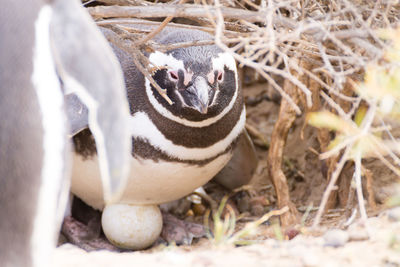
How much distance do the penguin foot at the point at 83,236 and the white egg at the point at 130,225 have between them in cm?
11

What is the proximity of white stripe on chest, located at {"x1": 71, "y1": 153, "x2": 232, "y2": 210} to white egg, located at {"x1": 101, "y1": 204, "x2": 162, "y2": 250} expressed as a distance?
1.4 inches

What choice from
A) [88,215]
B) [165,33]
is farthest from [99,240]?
[165,33]

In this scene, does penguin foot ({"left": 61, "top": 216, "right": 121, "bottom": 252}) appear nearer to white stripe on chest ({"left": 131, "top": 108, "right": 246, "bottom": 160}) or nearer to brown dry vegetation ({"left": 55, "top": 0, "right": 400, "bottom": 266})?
brown dry vegetation ({"left": 55, "top": 0, "right": 400, "bottom": 266})

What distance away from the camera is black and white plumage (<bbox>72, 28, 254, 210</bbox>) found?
2020mm

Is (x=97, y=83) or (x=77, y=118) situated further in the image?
(x=77, y=118)

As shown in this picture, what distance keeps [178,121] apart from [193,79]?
0.19 metres

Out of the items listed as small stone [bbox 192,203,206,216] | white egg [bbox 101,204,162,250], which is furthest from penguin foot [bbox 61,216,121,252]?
small stone [bbox 192,203,206,216]

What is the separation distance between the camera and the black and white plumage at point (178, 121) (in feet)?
6.63

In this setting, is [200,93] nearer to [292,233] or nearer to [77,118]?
[77,118]

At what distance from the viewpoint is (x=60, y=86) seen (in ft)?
4.62

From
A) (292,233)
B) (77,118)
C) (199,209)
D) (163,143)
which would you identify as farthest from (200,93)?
(199,209)

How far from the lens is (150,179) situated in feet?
7.34

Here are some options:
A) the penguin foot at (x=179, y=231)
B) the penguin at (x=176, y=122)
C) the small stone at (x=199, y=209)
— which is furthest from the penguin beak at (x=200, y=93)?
the small stone at (x=199, y=209)

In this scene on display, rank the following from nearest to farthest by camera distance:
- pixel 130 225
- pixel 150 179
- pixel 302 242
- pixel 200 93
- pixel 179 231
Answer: pixel 302 242
pixel 200 93
pixel 150 179
pixel 130 225
pixel 179 231
